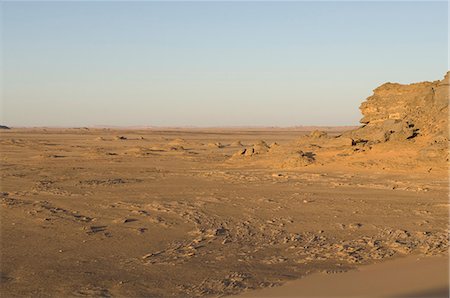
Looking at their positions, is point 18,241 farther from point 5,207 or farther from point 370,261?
point 370,261

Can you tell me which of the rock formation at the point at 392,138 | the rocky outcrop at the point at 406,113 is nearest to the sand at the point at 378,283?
the rock formation at the point at 392,138

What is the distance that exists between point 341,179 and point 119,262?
939cm

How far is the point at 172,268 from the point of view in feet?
19.8

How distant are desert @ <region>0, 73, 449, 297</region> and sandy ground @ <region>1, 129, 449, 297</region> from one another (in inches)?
1.1

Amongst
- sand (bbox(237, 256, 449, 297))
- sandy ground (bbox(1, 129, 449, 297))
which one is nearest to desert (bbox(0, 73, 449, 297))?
sandy ground (bbox(1, 129, 449, 297))

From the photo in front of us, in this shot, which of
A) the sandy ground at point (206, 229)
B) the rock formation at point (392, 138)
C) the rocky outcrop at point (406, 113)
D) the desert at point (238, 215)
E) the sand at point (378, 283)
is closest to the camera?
A: the sand at point (378, 283)

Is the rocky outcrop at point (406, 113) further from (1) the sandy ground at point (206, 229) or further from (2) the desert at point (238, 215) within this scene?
(1) the sandy ground at point (206, 229)

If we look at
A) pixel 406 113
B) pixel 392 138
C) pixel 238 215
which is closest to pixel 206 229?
pixel 238 215

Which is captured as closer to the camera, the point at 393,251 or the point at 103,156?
the point at 393,251

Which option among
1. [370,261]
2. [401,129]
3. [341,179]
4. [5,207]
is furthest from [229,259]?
[401,129]

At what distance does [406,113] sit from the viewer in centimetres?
1828

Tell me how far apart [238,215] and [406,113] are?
451 inches

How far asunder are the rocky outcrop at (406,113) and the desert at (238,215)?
0.05 meters

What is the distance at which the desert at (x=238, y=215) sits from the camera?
5.84 meters
